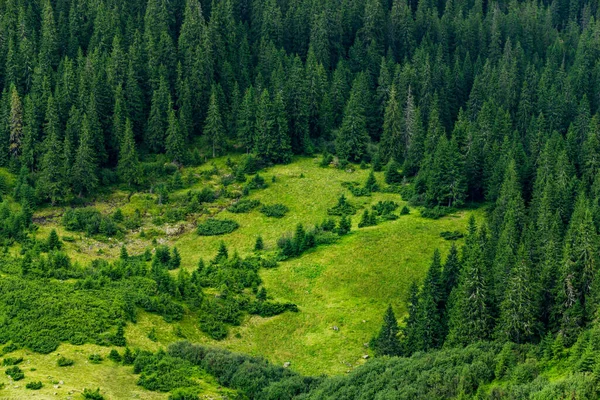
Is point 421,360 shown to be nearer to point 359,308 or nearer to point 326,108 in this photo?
point 359,308

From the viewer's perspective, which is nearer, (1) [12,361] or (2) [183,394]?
(2) [183,394]

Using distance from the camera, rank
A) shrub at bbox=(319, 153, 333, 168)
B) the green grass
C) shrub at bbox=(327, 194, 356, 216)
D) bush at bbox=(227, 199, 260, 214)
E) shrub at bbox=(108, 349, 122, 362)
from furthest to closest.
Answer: shrub at bbox=(319, 153, 333, 168)
bush at bbox=(227, 199, 260, 214)
shrub at bbox=(327, 194, 356, 216)
shrub at bbox=(108, 349, 122, 362)
the green grass

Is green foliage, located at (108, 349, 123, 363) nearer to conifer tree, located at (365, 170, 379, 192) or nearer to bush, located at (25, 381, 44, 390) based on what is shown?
bush, located at (25, 381, 44, 390)

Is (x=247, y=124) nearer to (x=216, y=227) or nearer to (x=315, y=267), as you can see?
(x=216, y=227)

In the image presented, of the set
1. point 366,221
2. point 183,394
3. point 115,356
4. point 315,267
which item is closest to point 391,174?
point 366,221

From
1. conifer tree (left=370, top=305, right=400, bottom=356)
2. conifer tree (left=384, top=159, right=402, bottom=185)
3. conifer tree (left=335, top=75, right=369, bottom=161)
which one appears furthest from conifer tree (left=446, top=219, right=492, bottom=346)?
conifer tree (left=335, top=75, right=369, bottom=161)

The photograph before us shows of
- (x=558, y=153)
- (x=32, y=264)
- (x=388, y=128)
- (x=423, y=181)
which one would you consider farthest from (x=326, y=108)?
(x=32, y=264)
